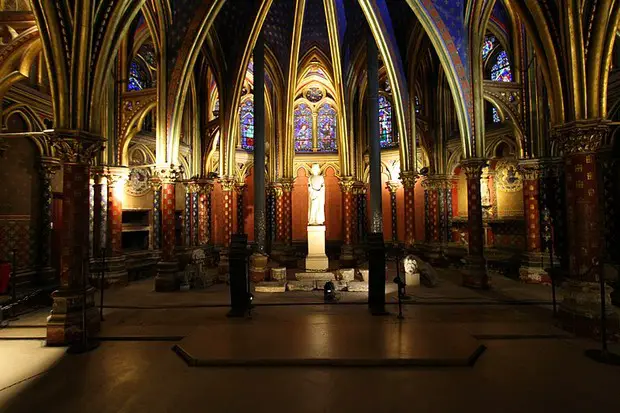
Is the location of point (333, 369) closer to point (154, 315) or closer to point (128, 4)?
point (154, 315)

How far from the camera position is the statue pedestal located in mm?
12852

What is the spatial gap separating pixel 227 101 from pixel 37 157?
23.8ft

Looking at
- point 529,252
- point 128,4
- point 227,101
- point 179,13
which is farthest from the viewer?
point 227,101

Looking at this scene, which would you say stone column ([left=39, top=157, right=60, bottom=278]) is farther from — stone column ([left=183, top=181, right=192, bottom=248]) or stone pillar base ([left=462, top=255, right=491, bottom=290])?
stone pillar base ([left=462, top=255, right=491, bottom=290])

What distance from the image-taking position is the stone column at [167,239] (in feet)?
37.9

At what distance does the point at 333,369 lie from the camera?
17.1ft

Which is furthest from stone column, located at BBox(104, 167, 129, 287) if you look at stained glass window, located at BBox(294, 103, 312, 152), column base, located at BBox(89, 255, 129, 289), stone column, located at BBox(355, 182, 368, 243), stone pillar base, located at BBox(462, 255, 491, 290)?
stone column, located at BBox(355, 182, 368, 243)

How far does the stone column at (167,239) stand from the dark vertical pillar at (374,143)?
7515 millimetres

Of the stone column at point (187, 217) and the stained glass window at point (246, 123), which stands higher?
the stained glass window at point (246, 123)

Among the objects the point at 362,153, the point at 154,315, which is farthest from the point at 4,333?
the point at 362,153

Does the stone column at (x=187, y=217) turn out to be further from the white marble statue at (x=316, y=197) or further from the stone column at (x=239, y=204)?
the white marble statue at (x=316, y=197)

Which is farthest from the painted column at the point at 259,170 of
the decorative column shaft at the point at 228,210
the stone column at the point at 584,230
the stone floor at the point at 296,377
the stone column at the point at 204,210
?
the stone column at the point at 584,230

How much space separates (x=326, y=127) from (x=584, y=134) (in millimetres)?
18772

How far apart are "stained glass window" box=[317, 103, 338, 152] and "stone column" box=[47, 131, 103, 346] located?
18.5 m
